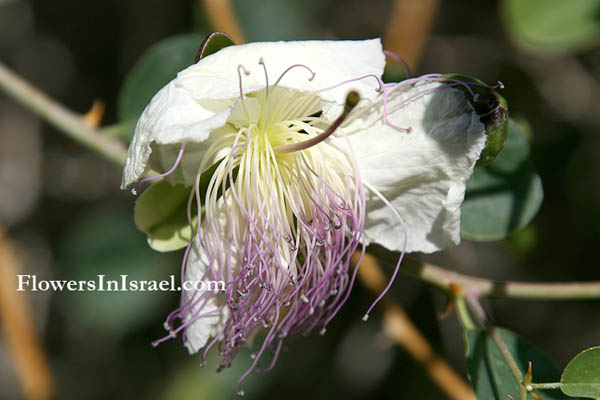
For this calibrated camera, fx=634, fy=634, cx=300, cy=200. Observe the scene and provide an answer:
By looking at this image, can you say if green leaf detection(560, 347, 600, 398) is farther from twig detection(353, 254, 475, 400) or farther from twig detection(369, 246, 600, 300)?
twig detection(353, 254, 475, 400)

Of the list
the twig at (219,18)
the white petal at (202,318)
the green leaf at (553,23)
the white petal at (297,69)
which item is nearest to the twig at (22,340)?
the twig at (219,18)

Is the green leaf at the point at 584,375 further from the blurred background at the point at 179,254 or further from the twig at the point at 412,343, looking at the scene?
the blurred background at the point at 179,254

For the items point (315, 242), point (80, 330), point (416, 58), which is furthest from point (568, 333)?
point (80, 330)

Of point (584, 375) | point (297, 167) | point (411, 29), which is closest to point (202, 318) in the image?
point (297, 167)

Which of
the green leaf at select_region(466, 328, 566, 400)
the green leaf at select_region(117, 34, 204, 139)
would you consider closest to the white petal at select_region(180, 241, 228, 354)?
the green leaf at select_region(466, 328, 566, 400)

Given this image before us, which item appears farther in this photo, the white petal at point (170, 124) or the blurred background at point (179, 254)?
the blurred background at point (179, 254)

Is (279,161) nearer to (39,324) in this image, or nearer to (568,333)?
(568,333)

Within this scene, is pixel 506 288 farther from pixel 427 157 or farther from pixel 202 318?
Answer: pixel 202 318
